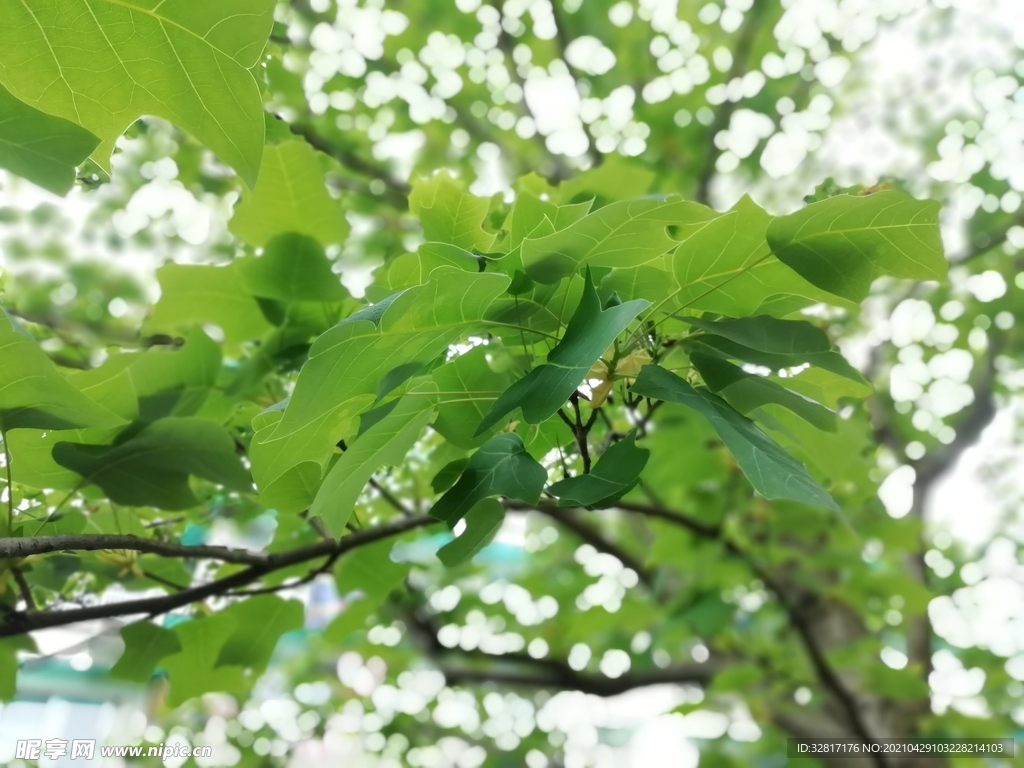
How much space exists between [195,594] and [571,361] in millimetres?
379

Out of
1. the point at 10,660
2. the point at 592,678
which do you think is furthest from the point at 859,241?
the point at 592,678

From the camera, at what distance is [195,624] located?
1.98 feet

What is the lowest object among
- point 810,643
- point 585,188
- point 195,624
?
point 195,624

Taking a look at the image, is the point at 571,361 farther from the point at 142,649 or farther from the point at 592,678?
the point at 592,678

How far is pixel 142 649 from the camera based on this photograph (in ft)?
1.87

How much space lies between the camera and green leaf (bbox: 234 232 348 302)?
22.0 inches

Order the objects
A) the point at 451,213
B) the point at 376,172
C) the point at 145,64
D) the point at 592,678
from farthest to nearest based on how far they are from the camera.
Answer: the point at 592,678 < the point at 376,172 < the point at 451,213 < the point at 145,64

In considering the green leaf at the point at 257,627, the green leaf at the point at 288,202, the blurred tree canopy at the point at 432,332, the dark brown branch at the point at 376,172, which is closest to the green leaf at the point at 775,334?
the blurred tree canopy at the point at 432,332

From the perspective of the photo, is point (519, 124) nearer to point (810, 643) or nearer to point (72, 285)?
point (72, 285)

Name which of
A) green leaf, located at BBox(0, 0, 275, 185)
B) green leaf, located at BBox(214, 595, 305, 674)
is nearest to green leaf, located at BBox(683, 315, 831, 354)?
green leaf, located at BBox(0, 0, 275, 185)

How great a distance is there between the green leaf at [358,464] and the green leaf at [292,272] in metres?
0.25

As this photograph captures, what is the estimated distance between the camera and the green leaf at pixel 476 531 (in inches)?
14.2

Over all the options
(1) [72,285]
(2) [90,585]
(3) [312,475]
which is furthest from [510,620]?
(3) [312,475]

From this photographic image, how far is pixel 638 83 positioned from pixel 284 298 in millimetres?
1220
